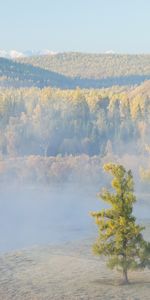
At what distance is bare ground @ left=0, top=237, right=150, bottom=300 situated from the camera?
1836 inches

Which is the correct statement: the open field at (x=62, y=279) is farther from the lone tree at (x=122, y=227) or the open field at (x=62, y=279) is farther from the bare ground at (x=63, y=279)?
the lone tree at (x=122, y=227)

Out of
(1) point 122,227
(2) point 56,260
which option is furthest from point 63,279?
(2) point 56,260

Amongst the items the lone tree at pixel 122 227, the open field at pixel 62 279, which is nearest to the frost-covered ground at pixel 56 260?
the open field at pixel 62 279

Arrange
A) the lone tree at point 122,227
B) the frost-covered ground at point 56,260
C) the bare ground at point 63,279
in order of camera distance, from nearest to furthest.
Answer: the bare ground at point 63,279, the frost-covered ground at point 56,260, the lone tree at point 122,227

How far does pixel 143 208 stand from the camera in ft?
Answer: 409

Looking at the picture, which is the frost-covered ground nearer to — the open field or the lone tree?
the open field

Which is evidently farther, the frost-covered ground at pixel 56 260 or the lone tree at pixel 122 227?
the lone tree at pixel 122 227

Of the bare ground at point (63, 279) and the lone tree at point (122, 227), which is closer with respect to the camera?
the bare ground at point (63, 279)

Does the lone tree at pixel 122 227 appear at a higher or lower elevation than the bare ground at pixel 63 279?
higher

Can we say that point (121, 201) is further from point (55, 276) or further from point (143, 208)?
point (143, 208)

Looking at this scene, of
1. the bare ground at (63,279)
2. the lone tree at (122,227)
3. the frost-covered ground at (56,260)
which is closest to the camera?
the bare ground at (63,279)

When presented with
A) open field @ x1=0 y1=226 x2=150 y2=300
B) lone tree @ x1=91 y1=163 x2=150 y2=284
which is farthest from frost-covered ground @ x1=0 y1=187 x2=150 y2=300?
lone tree @ x1=91 y1=163 x2=150 y2=284

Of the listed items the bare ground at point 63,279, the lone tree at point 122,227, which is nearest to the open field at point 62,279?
the bare ground at point 63,279

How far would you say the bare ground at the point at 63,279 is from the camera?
46.6 m
